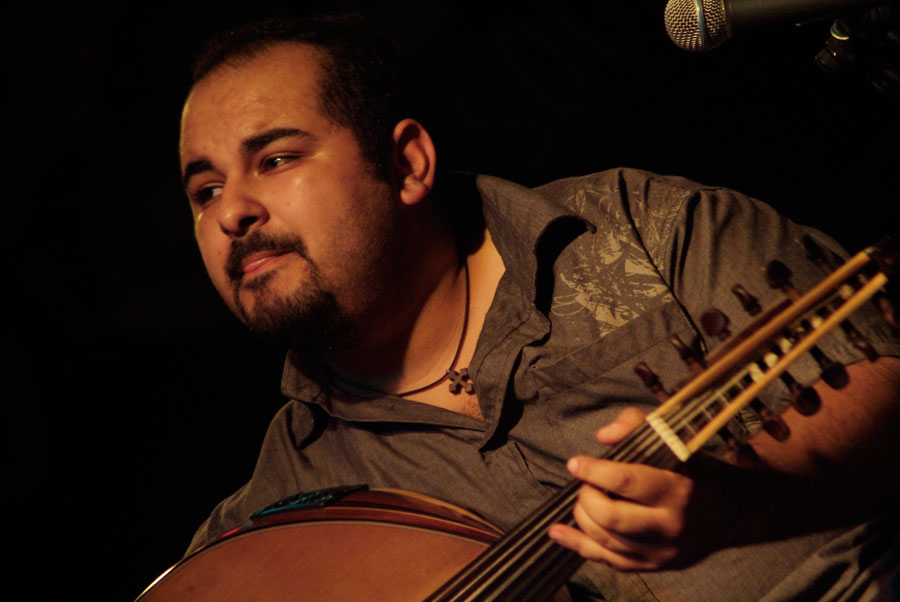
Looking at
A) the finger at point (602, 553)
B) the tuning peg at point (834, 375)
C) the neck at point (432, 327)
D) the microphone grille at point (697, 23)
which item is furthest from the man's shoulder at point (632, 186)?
the finger at point (602, 553)

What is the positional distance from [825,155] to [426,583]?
4.98 feet

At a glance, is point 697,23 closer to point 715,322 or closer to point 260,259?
point 715,322

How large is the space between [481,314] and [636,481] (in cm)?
77

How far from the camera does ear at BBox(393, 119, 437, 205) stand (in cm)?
143

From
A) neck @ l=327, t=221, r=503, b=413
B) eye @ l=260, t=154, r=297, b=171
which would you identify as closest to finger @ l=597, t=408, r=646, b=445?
neck @ l=327, t=221, r=503, b=413

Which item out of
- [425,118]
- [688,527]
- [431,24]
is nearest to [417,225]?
[425,118]

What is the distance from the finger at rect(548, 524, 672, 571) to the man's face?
0.75m

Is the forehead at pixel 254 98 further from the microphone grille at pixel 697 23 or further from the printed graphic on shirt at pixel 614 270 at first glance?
the microphone grille at pixel 697 23

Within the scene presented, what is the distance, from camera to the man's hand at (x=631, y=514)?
0.71 m

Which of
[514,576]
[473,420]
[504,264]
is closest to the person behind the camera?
[514,576]

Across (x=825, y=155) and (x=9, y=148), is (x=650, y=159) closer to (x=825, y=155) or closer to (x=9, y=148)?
(x=825, y=155)

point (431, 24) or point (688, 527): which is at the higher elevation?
point (431, 24)

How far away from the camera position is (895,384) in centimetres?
94

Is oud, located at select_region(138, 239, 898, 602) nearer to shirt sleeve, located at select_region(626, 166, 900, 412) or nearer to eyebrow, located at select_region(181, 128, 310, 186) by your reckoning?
shirt sleeve, located at select_region(626, 166, 900, 412)
